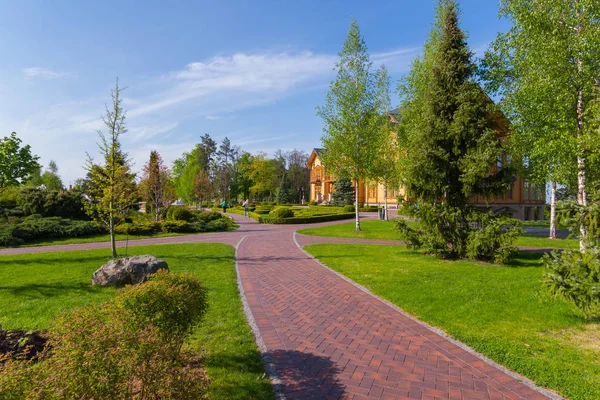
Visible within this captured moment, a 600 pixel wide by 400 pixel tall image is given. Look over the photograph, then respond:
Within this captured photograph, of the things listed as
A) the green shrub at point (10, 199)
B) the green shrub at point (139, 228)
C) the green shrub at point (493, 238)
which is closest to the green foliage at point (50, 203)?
the green shrub at point (10, 199)

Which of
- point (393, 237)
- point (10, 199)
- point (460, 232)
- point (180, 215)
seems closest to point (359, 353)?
point (460, 232)

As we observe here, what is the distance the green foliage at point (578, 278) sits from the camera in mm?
5012

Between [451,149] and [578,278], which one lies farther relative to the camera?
[451,149]

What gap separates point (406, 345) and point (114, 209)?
10603mm

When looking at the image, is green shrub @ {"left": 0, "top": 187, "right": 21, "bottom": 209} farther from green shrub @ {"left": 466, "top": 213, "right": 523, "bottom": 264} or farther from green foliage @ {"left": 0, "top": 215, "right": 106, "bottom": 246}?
green shrub @ {"left": 466, "top": 213, "right": 523, "bottom": 264}

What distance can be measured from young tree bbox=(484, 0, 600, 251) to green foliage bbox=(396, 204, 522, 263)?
10.3 ft

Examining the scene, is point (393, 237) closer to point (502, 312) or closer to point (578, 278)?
point (502, 312)

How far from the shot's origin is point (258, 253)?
1318cm

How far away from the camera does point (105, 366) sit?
2.43m

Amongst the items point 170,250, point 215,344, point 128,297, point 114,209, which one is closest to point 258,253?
point 170,250

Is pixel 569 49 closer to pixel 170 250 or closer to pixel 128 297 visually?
pixel 128 297

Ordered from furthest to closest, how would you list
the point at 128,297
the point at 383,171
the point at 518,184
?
the point at 518,184 < the point at 383,171 < the point at 128,297

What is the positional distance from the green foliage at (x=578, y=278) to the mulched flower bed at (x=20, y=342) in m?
7.36

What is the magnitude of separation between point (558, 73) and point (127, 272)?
14.4m
